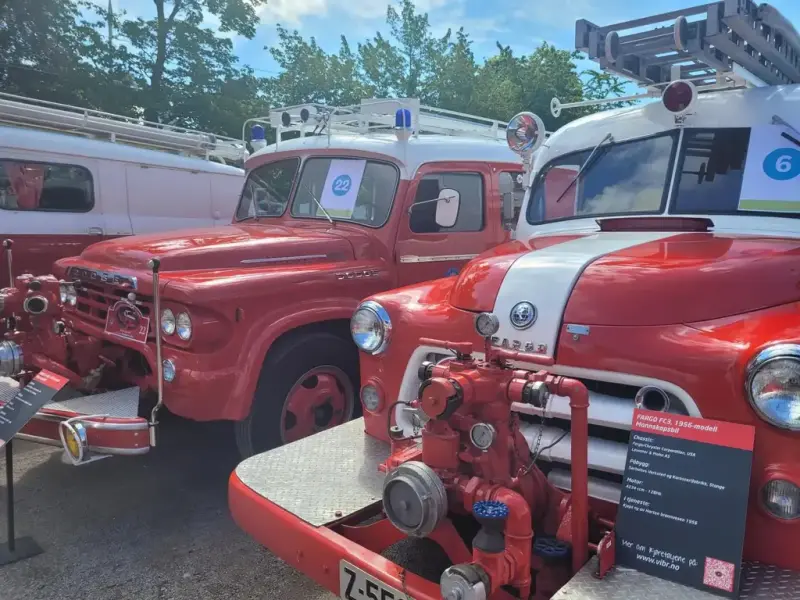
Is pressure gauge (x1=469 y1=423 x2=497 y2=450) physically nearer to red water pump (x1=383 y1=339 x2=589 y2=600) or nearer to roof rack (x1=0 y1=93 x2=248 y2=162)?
red water pump (x1=383 y1=339 x2=589 y2=600)

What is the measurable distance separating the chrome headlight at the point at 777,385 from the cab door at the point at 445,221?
2.99 m

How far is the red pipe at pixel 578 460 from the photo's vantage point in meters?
1.86

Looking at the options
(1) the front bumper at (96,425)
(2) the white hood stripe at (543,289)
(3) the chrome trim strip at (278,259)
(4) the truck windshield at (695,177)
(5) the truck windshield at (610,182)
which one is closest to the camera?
(2) the white hood stripe at (543,289)

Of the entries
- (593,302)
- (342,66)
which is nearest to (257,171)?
(593,302)

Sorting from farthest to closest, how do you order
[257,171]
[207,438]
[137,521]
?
[257,171]
[207,438]
[137,521]

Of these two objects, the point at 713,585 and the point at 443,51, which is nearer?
the point at 713,585

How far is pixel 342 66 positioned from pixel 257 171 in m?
18.3

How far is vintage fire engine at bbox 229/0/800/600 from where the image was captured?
185 cm

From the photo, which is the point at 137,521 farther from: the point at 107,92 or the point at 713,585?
the point at 107,92

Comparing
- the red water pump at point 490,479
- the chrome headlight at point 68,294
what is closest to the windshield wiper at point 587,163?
the red water pump at point 490,479

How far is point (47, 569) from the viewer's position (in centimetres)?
321

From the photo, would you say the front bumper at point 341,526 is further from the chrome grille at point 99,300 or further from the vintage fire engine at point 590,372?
the chrome grille at point 99,300

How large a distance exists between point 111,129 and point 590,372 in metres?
7.12

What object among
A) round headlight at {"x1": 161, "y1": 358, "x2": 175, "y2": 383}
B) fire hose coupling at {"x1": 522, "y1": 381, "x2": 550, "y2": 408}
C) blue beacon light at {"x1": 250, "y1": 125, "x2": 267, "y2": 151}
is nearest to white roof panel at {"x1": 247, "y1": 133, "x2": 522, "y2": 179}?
blue beacon light at {"x1": 250, "y1": 125, "x2": 267, "y2": 151}
